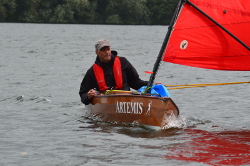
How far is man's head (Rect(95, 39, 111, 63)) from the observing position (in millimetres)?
9570

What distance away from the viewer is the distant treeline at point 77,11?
66312 mm

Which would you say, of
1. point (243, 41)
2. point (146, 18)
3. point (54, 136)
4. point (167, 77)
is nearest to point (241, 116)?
point (243, 41)

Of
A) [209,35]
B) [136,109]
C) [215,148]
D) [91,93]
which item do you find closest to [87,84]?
[91,93]

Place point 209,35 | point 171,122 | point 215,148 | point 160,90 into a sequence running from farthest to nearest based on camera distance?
point 171,122 → point 160,90 → point 209,35 → point 215,148

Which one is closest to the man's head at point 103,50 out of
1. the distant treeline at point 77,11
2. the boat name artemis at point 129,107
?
the boat name artemis at point 129,107

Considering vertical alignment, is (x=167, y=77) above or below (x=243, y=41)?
below

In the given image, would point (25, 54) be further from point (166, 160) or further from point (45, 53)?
point (166, 160)

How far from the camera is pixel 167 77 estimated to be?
20.0 m

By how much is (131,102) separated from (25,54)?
22195 mm

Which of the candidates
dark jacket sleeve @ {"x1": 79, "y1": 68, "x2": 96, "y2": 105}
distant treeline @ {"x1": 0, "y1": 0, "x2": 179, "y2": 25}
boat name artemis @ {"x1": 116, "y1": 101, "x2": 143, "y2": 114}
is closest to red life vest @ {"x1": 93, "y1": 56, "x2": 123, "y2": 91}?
dark jacket sleeve @ {"x1": 79, "y1": 68, "x2": 96, "y2": 105}

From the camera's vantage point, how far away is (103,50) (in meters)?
9.70

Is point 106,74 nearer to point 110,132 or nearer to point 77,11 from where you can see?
point 110,132

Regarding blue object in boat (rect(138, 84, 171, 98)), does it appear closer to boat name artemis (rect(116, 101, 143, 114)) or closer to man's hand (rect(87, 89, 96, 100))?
boat name artemis (rect(116, 101, 143, 114))

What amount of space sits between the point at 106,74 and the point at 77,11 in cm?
5871
